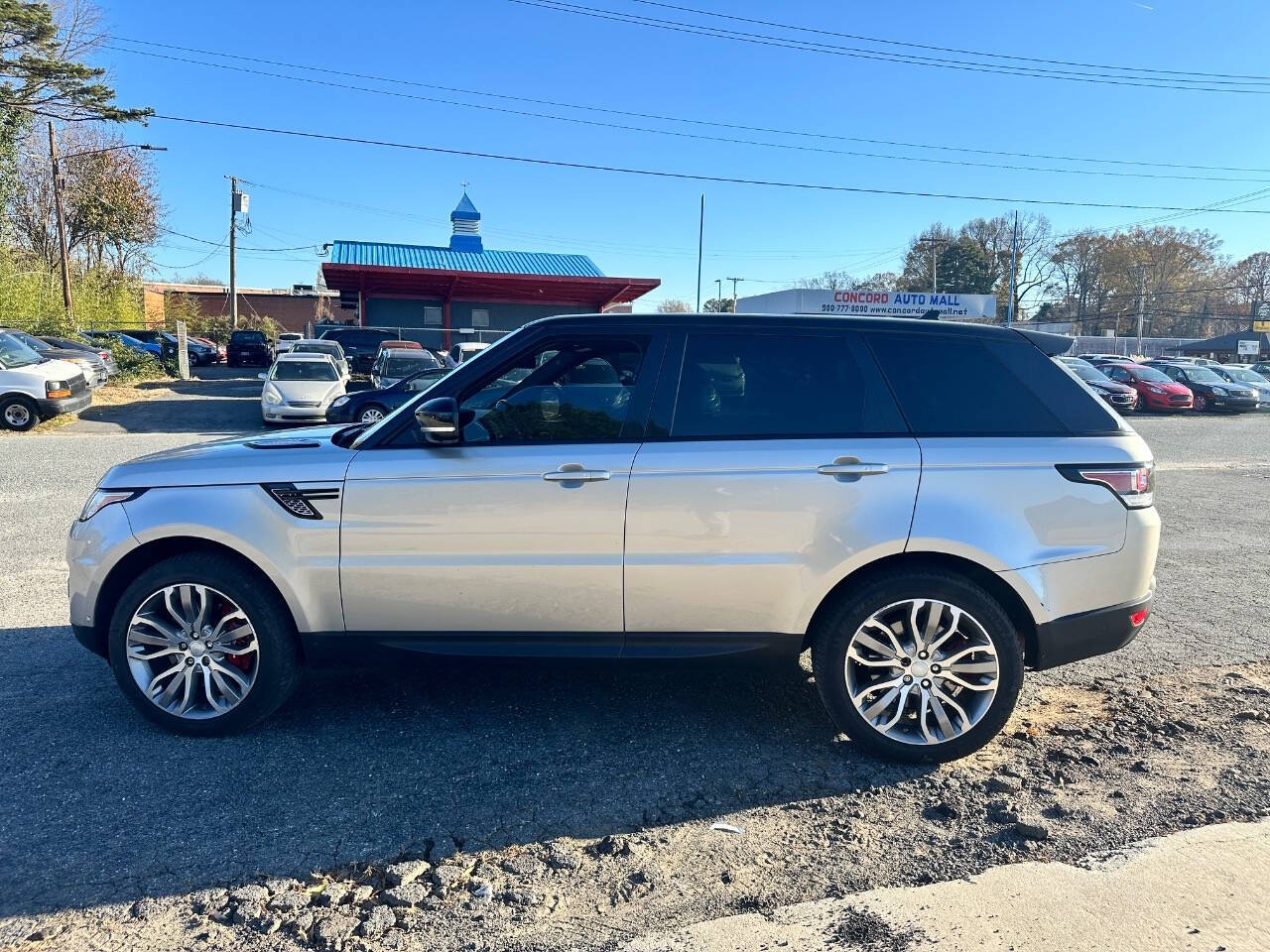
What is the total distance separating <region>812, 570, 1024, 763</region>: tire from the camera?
138 inches

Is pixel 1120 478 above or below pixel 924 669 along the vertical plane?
above

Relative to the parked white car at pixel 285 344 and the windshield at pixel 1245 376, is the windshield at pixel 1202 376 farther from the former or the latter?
the parked white car at pixel 285 344

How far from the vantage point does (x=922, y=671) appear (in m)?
3.53

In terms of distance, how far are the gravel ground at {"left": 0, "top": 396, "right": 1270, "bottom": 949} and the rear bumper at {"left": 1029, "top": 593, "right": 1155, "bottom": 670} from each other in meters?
0.47

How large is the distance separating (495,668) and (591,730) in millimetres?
549

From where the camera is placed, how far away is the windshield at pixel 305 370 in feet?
56.9

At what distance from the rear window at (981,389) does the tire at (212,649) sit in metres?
2.91

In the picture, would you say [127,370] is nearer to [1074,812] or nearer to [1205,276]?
[1074,812]

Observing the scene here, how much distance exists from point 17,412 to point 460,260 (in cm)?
2188

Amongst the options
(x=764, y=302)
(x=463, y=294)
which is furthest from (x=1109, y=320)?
(x=463, y=294)

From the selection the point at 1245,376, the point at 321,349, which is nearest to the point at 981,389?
the point at 321,349

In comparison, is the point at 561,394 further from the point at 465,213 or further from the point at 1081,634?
the point at 465,213

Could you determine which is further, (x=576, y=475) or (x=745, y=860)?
(x=576, y=475)

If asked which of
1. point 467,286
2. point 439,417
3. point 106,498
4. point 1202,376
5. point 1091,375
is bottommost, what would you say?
point 106,498
